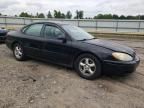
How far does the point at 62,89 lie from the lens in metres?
4.32

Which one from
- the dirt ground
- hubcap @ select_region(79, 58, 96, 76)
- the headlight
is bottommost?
the dirt ground

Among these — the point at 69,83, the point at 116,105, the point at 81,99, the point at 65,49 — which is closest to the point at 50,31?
the point at 65,49

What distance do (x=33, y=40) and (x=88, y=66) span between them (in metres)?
2.03

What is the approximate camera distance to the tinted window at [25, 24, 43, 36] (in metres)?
6.04

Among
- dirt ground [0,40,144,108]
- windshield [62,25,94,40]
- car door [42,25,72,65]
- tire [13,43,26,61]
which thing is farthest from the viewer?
tire [13,43,26,61]

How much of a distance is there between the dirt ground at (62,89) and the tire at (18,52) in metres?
0.64

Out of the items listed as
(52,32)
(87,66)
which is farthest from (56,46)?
(87,66)

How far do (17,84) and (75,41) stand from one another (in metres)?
1.85

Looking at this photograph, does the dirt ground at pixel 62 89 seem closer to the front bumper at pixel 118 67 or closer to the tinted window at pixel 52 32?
the front bumper at pixel 118 67

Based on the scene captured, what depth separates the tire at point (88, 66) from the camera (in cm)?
485

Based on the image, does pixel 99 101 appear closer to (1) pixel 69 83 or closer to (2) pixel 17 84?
(1) pixel 69 83

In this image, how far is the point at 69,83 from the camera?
4.70 meters

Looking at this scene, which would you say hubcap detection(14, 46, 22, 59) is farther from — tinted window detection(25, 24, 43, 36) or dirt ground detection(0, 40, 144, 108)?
dirt ground detection(0, 40, 144, 108)

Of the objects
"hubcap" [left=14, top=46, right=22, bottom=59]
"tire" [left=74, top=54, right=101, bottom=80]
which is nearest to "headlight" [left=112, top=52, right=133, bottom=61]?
"tire" [left=74, top=54, right=101, bottom=80]
